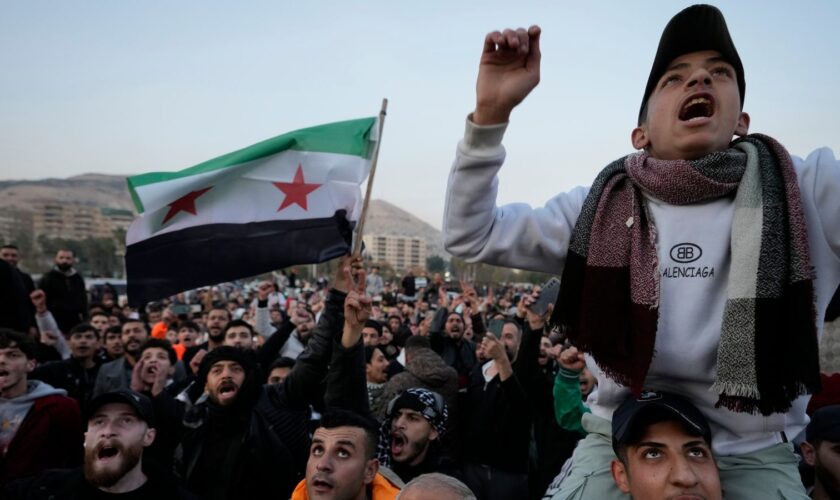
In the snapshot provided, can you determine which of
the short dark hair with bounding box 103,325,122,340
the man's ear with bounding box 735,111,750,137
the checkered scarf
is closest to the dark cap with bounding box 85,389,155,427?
the checkered scarf

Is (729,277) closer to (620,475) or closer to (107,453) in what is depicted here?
(620,475)

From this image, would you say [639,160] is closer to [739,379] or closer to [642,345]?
[642,345]

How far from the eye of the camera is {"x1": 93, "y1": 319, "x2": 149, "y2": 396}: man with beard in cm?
655

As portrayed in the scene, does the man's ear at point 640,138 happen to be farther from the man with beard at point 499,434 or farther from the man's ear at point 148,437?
the man's ear at point 148,437

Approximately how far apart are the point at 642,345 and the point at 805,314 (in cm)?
44

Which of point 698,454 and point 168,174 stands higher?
point 168,174

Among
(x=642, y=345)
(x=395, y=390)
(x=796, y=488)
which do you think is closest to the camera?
(x=642, y=345)

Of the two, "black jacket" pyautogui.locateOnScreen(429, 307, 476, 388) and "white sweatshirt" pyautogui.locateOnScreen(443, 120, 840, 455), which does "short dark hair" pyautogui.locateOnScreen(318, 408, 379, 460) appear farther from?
"black jacket" pyautogui.locateOnScreen(429, 307, 476, 388)

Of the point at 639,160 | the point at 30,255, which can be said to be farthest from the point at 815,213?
the point at 30,255

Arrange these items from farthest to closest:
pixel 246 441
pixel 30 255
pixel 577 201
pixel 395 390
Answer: pixel 30 255 < pixel 395 390 < pixel 246 441 < pixel 577 201

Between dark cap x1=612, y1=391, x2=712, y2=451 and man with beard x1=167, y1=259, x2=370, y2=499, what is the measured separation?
105 inches

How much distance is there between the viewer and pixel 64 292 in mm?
9562

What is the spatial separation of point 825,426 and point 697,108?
6.79 feet

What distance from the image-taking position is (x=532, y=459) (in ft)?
17.6
